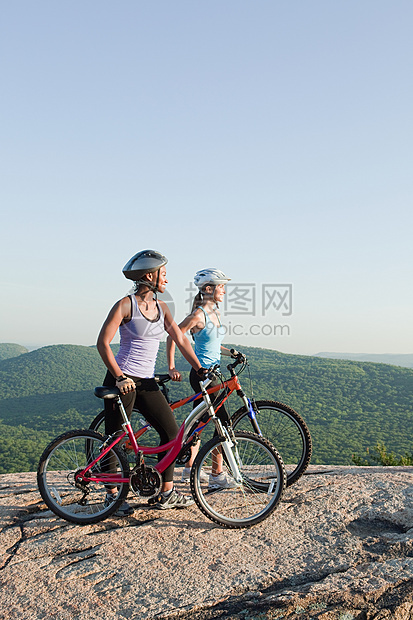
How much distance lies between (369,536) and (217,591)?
1.34 meters

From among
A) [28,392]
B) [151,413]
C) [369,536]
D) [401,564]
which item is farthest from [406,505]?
[28,392]

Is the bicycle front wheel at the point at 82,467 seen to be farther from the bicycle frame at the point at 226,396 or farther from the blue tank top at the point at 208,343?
the blue tank top at the point at 208,343

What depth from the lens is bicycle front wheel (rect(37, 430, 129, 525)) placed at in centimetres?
376

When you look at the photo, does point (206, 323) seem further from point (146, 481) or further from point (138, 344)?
point (146, 481)

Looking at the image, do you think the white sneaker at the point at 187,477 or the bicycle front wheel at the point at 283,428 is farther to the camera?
the white sneaker at the point at 187,477

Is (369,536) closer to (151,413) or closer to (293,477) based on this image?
(293,477)

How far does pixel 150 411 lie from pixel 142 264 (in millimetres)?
1251

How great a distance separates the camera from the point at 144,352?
12.7 feet

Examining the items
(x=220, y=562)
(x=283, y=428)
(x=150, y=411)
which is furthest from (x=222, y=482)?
(x=220, y=562)

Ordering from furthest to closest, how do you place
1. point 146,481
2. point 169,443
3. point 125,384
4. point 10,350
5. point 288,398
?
point 10,350
point 288,398
point 169,443
point 146,481
point 125,384

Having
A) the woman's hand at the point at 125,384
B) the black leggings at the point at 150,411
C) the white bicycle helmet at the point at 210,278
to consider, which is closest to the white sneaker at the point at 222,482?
the black leggings at the point at 150,411

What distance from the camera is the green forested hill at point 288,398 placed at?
3994 cm

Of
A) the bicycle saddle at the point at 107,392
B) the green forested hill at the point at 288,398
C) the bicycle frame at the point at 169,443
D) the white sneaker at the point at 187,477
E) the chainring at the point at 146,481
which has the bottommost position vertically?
the green forested hill at the point at 288,398

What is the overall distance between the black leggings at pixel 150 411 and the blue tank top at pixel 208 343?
0.82 metres
